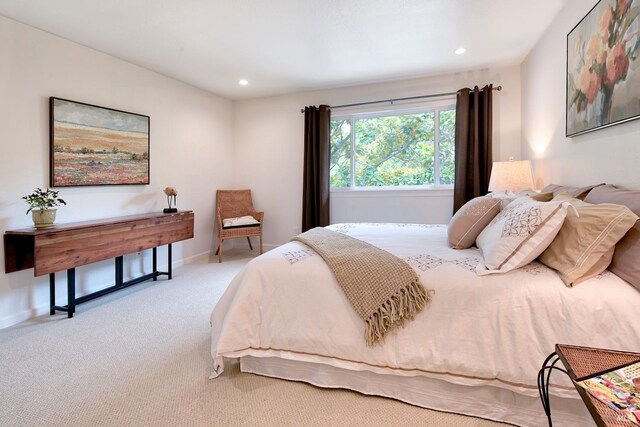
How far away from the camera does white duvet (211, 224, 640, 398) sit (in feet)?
4.05

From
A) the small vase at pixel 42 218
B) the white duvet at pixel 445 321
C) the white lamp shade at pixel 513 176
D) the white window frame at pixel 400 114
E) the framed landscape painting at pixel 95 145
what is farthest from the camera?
the white window frame at pixel 400 114

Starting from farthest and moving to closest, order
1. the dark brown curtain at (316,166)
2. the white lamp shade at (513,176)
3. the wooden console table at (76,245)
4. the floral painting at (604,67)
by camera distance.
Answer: the dark brown curtain at (316,166) < the white lamp shade at (513,176) < the wooden console table at (76,245) < the floral painting at (604,67)

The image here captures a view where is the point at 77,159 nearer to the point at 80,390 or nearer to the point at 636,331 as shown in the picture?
the point at 80,390

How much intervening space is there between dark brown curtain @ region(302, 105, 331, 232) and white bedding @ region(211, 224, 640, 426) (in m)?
2.68

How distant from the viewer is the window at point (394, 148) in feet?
13.5

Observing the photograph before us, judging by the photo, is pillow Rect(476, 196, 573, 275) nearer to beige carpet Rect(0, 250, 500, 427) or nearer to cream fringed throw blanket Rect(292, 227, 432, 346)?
cream fringed throw blanket Rect(292, 227, 432, 346)

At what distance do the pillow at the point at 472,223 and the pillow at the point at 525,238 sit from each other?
0.38 m

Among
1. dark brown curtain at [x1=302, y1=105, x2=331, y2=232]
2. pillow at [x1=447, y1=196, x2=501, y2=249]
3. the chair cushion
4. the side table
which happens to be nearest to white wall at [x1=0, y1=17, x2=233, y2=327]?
the chair cushion

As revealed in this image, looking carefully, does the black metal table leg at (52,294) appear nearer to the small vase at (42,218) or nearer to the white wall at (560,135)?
the small vase at (42,218)

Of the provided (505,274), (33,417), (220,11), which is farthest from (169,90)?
(505,274)

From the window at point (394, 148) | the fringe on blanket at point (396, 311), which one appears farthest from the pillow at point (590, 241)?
the window at point (394, 148)

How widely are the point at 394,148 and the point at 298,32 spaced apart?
2.11 metres

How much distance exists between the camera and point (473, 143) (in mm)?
3756

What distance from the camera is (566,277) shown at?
1308 mm
